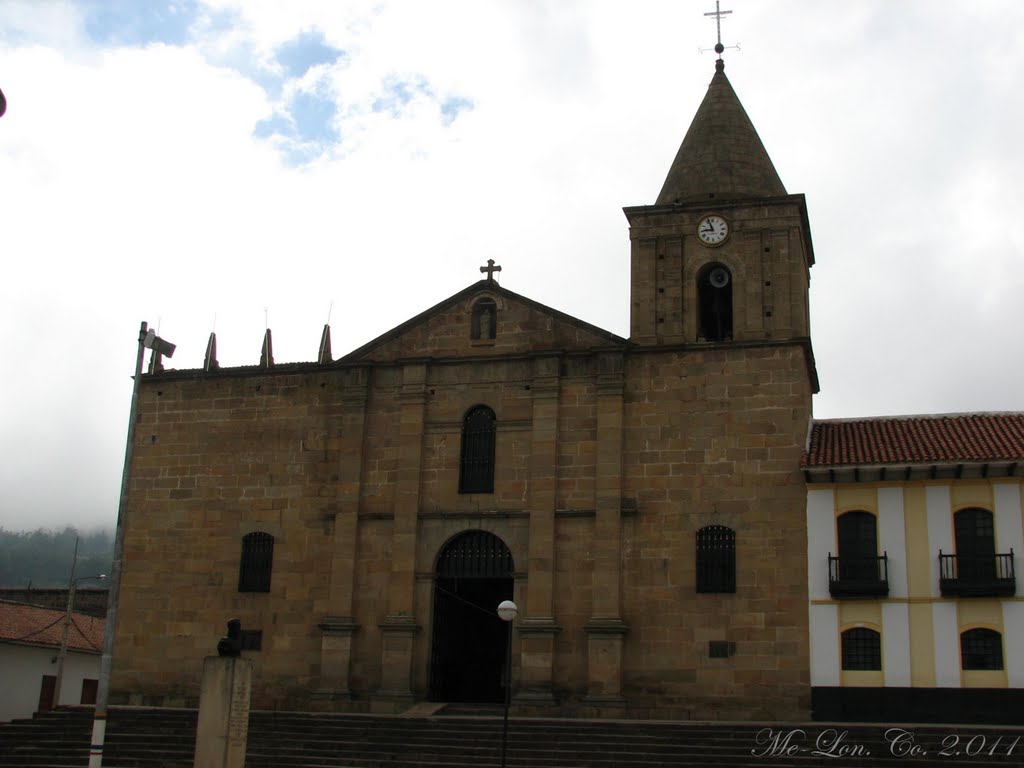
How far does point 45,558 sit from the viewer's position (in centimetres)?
15400

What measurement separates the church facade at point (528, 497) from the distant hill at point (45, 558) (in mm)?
74542

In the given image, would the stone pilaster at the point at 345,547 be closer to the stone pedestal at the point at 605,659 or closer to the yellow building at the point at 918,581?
the stone pedestal at the point at 605,659

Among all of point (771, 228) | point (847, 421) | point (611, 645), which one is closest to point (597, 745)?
point (611, 645)

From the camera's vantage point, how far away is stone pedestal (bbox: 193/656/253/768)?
20.0 meters

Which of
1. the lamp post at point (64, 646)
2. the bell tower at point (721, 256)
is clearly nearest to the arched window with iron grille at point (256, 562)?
the lamp post at point (64, 646)

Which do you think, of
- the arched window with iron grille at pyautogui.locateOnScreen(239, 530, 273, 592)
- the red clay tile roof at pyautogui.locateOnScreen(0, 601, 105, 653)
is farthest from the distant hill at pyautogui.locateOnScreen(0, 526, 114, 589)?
the arched window with iron grille at pyautogui.locateOnScreen(239, 530, 273, 592)

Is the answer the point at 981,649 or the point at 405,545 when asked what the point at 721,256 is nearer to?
the point at 405,545

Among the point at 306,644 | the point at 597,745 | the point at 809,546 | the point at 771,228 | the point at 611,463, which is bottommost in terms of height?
the point at 597,745

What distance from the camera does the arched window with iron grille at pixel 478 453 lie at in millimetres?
31625

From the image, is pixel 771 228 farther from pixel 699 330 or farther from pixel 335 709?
pixel 335 709

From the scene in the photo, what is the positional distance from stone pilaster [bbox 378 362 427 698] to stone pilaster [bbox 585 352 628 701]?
466 cm

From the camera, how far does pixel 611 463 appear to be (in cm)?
3052

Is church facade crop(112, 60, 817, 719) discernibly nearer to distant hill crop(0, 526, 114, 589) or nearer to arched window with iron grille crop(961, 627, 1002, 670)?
arched window with iron grille crop(961, 627, 1002, 670)

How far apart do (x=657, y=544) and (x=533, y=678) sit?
440cm
